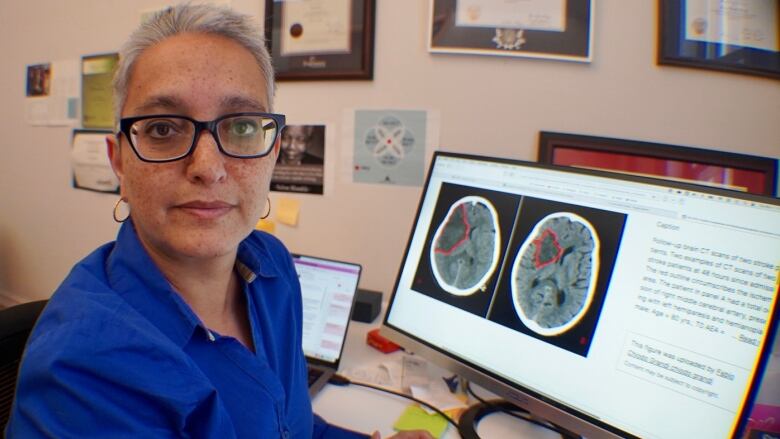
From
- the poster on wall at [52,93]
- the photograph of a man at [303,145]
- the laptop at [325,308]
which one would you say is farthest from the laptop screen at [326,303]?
the poster on wall at [52,93]

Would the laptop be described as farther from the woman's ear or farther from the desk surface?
the woman's ear

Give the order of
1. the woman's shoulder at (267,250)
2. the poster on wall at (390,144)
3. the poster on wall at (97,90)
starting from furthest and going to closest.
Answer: the poster on wall at (97,90) → the poster on wall at (390,144) → the woman's shoulder at (267,250)

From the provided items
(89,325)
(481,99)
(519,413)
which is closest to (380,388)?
(519,413)

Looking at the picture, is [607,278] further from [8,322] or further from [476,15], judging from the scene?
[8,322]

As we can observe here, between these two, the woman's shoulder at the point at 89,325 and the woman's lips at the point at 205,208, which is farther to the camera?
the woman's lips at the point at 205,208

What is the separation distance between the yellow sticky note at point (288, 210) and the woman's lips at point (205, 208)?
0.72 m

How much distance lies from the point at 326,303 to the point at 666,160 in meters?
0.91

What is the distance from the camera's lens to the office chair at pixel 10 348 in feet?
2.21

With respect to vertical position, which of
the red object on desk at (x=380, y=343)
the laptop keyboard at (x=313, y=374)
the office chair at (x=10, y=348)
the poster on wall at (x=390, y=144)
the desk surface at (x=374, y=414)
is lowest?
the desk surface at (x=374, y=414)

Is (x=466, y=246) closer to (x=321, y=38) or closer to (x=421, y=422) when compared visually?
(x=421, y=422)

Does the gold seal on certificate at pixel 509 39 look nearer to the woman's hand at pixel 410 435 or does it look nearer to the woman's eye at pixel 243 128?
the woman's eye at pixel 243 128

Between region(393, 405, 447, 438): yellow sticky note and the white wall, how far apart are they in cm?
49

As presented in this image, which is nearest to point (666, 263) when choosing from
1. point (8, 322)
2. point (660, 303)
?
point (660, 303)

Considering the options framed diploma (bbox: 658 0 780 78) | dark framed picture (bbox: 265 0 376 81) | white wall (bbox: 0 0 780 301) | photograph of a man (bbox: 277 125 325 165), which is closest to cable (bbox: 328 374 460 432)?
white wall (bbox: 0 0 780 301)
